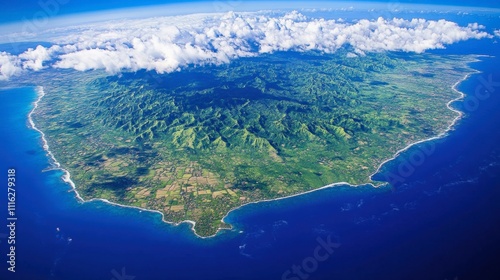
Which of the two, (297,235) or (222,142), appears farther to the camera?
(222,142)

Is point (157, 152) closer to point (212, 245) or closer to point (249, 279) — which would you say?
point (212, 245)

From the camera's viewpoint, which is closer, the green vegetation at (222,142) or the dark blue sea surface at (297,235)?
the dark blue sea surface at (297,235)

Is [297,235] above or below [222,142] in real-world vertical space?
above

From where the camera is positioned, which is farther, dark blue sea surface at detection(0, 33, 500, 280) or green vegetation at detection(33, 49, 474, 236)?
green vegetation at detection(33, 49, 474, 236)

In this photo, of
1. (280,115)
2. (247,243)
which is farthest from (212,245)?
(280,115)
